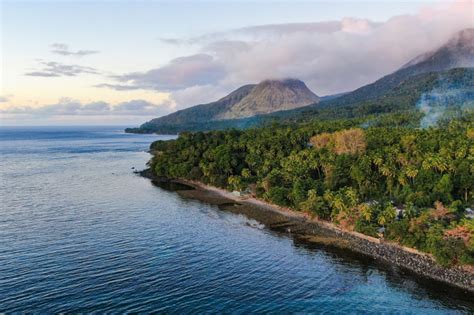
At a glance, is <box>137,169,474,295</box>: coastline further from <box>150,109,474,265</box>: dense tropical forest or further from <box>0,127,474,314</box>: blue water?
<box>0,127,474,314</box>: blue water

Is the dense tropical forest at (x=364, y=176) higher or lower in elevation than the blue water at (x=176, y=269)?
higher

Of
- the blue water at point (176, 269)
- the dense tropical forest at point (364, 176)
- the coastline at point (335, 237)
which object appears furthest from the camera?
the dense tropical forest at point (364, 176)

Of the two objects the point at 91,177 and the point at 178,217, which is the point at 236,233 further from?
the point at 91,177

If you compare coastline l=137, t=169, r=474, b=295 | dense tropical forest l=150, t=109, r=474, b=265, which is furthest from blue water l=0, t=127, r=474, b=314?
dense tropical forest l=150, t=109, r=474, b=265

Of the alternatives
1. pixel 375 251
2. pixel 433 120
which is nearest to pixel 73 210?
pixel 375 251

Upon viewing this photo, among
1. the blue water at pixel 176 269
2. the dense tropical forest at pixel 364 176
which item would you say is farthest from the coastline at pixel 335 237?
the blue water at pixel 176 269

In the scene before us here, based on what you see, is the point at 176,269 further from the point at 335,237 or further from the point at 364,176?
the point at 364,176

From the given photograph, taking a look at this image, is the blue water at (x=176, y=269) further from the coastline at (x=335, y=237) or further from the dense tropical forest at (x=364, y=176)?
the dense tropical forest at (x=364, y=176)
